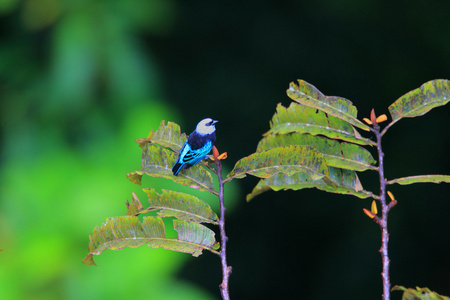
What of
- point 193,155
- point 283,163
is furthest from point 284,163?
point 193,155

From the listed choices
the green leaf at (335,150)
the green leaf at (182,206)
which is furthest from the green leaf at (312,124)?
the green leaf at (182,206)

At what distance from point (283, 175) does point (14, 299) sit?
29.3 inches

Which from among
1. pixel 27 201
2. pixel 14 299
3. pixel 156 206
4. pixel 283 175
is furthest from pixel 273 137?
pixel 27 201

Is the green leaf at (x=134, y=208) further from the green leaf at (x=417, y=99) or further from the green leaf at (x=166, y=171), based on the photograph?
the green leaf at (x=417, y=99)

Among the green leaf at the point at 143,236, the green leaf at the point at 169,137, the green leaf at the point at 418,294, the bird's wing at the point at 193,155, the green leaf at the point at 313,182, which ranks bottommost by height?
the green leaf at the point at 418,294

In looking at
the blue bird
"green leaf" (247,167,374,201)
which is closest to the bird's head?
the blue bird

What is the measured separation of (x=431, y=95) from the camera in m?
0.53

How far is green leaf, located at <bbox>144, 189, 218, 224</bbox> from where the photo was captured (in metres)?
0.50

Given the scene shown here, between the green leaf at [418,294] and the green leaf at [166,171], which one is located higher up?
the green leaf at [166,171]

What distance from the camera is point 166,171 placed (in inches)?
21.2

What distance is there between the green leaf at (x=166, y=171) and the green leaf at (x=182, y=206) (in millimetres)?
15

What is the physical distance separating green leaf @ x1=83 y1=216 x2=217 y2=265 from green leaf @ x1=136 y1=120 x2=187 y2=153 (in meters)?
0.11

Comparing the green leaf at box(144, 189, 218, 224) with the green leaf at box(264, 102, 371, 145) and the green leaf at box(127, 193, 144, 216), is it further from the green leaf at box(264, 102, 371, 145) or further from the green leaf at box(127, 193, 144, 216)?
the green leaf at box(264, 102, 371, 145)

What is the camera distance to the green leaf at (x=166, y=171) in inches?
20.2
